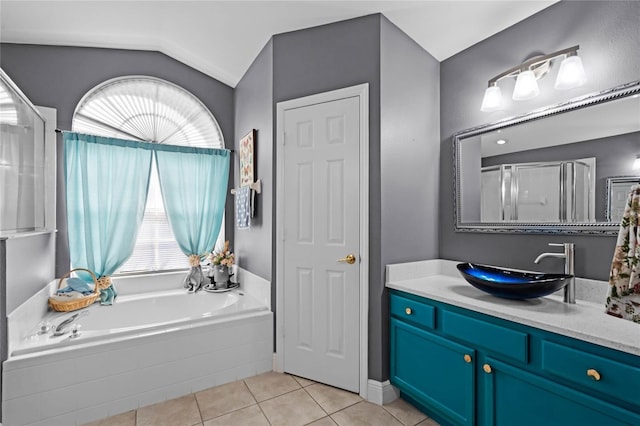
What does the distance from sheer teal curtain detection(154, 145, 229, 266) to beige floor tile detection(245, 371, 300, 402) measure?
1.39 m

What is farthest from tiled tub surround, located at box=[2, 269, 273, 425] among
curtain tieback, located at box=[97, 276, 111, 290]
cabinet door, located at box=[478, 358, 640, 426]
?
cabinet door, located at box=[478, 358, 640, 426]

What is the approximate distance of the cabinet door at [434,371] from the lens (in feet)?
5.20

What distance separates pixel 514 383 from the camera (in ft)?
4.56

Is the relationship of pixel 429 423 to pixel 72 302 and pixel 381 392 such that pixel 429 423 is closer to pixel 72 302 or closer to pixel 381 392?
pixel 381 392

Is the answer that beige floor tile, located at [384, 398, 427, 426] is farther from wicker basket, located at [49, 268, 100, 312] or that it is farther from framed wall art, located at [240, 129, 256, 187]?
wicker basket, located at [49, 268, 100, 312]

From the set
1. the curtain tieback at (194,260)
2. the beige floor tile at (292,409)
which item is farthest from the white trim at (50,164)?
the beige floor tile at (292,409)

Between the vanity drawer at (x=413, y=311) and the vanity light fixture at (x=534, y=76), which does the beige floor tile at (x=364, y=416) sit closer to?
the vanity drawer at (x=413, y=311)

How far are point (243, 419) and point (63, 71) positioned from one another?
10.6ft

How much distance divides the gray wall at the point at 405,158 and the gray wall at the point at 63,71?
7.80ft

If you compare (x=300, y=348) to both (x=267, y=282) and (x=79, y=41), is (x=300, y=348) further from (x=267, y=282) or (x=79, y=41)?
(x=79, y=41)

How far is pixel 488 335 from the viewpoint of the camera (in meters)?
1.48

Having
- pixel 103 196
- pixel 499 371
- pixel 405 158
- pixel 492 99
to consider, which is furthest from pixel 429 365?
pixel 103 196

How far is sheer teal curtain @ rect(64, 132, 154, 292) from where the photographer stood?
2.62 metres

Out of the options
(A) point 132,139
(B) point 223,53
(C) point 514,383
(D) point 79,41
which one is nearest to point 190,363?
(C) point 514,383
